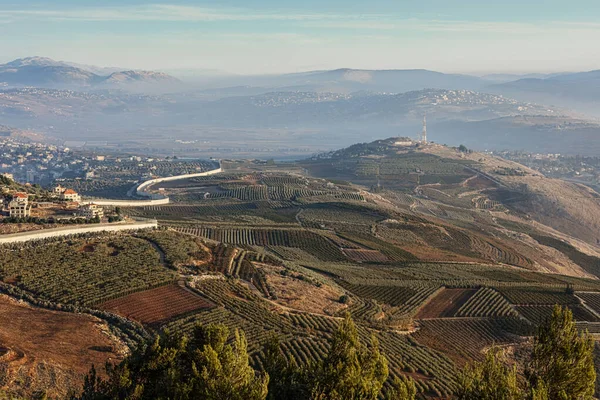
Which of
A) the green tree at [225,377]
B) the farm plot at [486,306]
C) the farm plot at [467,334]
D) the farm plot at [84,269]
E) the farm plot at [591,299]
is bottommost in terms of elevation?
the farm plot at [591,299]

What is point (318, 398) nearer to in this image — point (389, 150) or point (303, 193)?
Result: point (303, 193)

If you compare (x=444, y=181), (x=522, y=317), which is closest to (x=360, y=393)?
(x=522, y=317)

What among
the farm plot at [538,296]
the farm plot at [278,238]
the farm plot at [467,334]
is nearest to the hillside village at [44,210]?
the farm plot at [278,238]

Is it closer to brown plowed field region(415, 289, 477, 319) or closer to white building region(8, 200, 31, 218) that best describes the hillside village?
A: white building region(8, 200, 31, 218)

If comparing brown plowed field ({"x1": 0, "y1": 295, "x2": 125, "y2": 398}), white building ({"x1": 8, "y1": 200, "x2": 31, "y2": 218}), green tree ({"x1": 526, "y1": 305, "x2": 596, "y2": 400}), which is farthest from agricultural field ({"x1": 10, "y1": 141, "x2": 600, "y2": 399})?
green tree ({"x1": 526, "y1": 305, "x2": 596, "y2": 400})

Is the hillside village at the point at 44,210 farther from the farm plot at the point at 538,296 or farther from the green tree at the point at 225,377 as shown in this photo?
the farm plot at the point at 538,296
